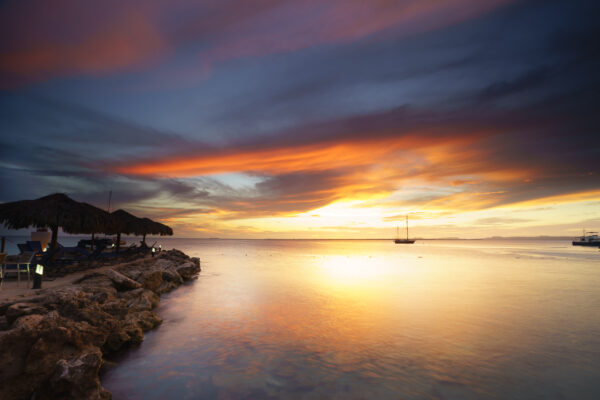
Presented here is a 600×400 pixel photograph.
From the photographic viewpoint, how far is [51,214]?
16.0 m

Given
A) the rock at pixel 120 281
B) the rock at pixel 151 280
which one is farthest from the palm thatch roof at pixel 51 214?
the rock at pixel 120 281

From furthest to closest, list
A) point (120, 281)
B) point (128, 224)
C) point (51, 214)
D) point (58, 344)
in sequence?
point (128, 224)
point (51, 214)
point (120, 281)
point (58, 344)

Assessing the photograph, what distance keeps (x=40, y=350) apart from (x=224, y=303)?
984 cm

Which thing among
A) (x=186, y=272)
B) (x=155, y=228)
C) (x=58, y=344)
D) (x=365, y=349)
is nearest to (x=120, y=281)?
(x=58, y=344)

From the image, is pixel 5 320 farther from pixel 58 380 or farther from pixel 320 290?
pixel 320 290

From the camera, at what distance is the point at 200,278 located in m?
23.4

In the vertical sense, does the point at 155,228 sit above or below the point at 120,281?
above

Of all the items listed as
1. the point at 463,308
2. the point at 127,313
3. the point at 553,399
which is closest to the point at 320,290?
the point at 463,308

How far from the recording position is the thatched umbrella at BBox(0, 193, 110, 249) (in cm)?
1531

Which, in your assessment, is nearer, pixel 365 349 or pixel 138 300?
pixel 365 349

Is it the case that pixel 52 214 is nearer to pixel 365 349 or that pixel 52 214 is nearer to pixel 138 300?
pixel 138 300

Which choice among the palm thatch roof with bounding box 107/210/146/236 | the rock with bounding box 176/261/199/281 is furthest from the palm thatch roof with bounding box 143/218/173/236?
the rock with bounding box 176/261/199/281

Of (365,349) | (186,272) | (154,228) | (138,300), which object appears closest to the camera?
(365,349)

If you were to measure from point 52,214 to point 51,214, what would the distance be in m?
0.04
